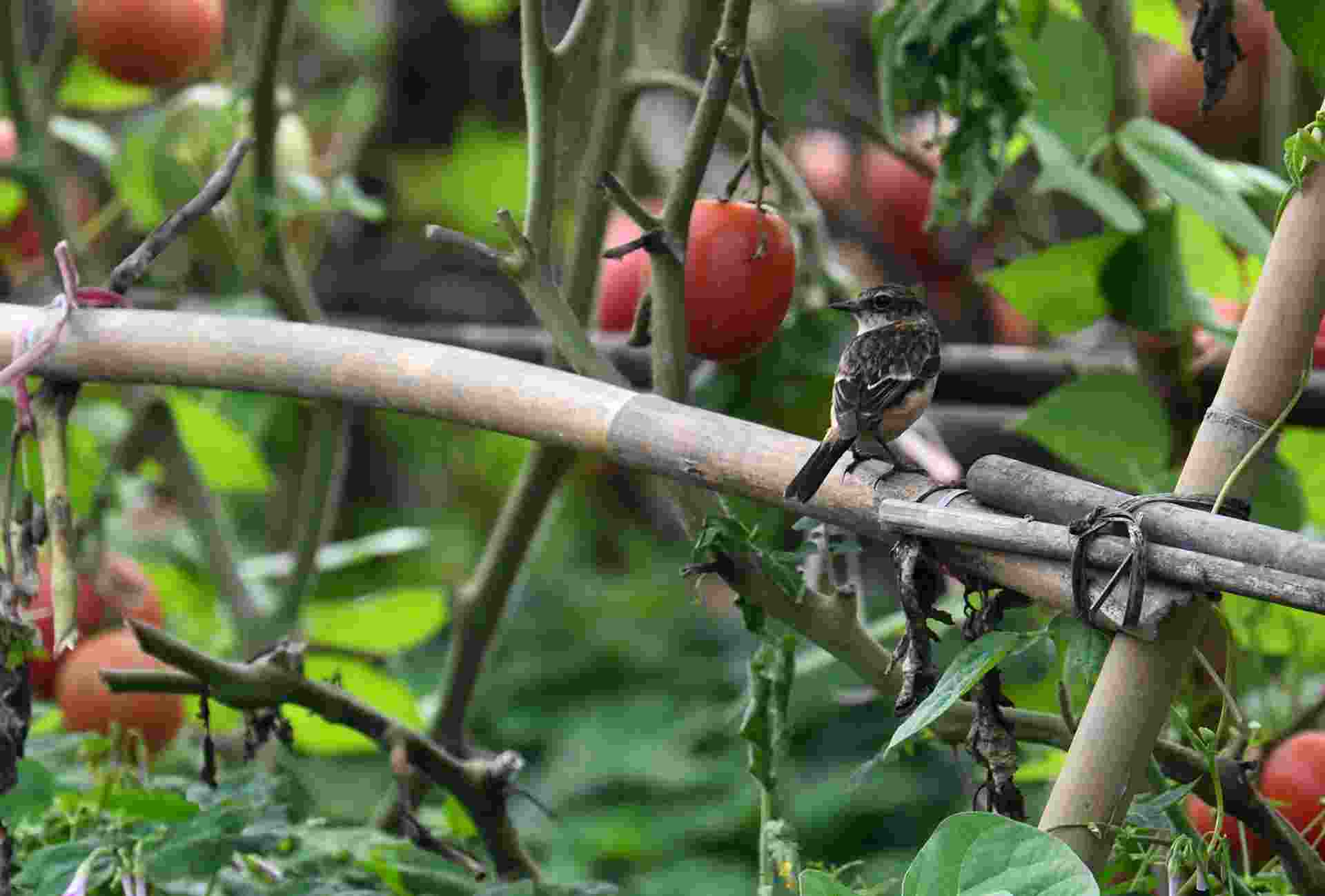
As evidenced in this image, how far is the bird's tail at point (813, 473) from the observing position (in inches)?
18.7

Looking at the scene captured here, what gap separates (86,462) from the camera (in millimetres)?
1169

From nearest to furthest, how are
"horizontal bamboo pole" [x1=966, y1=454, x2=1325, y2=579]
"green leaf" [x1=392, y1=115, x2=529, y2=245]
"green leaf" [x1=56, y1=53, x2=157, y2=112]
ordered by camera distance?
"horizontal bamboo pole" [x1=966, y1=454, x2=1325, y2=579] → "green leaf" [x1=56, y1=53, x2=157, y2=112] → "green leaf" [x1=392, y1=115, x2=529, y2=245]

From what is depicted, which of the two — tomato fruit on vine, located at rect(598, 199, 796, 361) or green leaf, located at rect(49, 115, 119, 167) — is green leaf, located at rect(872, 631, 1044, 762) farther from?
green leaf, located at rect(49, 115, 119, 167)

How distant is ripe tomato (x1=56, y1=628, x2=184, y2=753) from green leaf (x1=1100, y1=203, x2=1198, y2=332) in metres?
0.64

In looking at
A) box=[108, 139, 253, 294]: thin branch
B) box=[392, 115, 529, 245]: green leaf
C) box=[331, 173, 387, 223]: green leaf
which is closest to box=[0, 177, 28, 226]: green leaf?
box=[331, 173, 387, 223]: green leaf

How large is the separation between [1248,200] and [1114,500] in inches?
25.5

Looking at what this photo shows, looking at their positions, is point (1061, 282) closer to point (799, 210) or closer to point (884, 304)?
point (799, 210)

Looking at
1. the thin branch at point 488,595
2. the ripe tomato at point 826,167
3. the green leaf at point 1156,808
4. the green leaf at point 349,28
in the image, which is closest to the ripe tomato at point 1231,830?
the green leaf at point 1156,808

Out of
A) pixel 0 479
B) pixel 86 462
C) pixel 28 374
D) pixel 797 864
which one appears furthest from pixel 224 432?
pixel 797 864

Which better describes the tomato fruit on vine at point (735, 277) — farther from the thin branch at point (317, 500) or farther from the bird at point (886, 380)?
the thin branch at point (317, 500)

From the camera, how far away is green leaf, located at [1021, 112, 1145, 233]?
0.84 meters

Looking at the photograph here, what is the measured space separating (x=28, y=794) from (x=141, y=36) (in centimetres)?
83

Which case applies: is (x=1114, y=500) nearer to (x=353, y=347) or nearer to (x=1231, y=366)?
(x=1231, y=366)

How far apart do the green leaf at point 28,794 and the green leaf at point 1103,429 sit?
557mm
